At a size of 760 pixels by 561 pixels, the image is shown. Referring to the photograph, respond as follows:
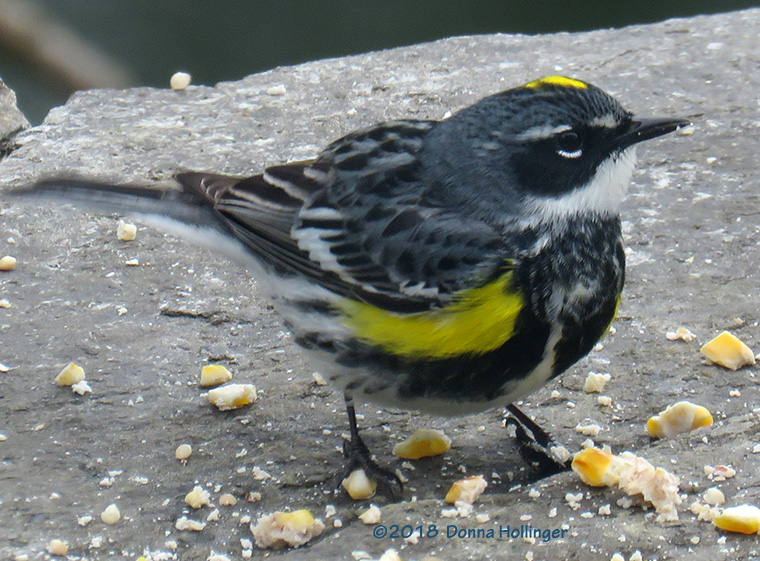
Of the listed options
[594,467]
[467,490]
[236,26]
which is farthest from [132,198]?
[236,26]

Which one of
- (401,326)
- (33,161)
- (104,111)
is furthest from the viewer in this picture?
(104,111)

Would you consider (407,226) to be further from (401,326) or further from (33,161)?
(33,161)

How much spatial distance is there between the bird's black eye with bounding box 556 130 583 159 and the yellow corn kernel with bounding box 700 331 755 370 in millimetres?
1067

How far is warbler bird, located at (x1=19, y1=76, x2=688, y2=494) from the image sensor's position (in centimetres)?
372

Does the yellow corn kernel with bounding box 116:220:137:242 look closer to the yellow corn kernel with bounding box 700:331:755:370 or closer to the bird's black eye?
the bird's black eye

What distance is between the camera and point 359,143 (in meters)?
4.26

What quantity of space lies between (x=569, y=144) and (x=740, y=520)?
→ 1341 millimetres

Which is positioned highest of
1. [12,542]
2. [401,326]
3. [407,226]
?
[407,226]

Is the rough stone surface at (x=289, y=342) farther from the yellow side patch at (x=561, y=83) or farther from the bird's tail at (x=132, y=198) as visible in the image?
the yellow side patch at (x=561, y=83)

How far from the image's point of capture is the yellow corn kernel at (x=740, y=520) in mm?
3275

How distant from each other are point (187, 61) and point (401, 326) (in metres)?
5.40

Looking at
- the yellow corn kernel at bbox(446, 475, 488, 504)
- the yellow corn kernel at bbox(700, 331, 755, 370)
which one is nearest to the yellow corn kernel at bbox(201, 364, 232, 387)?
the yellow corn kernel at bbox(446, 475, 488, 504)

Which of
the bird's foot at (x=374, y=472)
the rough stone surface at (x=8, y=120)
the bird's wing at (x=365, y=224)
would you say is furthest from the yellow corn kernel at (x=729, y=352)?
the rough stone surface at (x=8, y=120)

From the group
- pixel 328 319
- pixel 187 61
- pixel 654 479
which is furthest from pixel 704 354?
pixel 187 61
